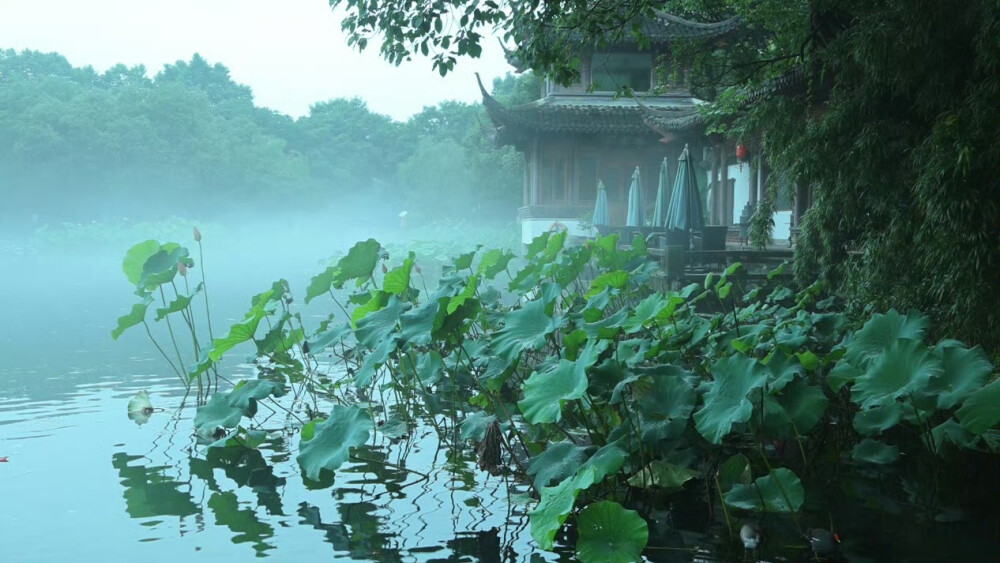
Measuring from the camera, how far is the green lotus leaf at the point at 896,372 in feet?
10.4

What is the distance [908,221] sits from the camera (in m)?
4.59

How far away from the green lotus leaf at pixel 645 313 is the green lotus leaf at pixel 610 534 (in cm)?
101

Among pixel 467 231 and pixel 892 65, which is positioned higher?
pixel 892 65

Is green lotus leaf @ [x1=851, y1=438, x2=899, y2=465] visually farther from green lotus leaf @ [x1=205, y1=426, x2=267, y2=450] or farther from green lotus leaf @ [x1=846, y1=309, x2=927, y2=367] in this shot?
green lotus leaf @ [x1=205, y1=426, x2=267, y2=450]

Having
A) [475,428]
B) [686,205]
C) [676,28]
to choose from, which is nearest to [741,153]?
[686,205]

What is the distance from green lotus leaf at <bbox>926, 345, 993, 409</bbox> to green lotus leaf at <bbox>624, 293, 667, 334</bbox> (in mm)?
1004

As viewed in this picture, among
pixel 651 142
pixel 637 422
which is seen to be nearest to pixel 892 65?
pixel 637 422

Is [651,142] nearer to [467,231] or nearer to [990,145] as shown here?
[467,231]

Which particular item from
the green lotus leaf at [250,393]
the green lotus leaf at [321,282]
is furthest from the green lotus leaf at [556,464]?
the green lotus leaf at [321,282]

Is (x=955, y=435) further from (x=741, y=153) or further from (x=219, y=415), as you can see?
(x=741, y=153)

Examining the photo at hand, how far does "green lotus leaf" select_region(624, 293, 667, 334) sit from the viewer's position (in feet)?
12.2

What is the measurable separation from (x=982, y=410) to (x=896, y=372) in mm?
285

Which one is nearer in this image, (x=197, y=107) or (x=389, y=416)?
(x=389, y=416)

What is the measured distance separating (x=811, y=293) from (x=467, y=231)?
28.4 meters
